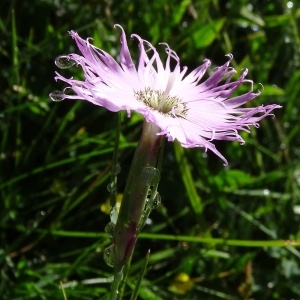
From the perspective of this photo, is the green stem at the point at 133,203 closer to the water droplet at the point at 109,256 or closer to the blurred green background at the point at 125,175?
the water droplet at the point at 109,256

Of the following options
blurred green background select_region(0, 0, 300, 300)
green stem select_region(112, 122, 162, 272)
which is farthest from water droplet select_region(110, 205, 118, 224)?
blurred green background select_region(0, 0, 300, 300)

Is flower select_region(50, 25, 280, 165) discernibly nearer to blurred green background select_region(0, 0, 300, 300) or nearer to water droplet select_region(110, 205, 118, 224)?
water droplet select_region(110, 205, 118, 224)

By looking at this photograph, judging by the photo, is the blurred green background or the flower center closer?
the flower center

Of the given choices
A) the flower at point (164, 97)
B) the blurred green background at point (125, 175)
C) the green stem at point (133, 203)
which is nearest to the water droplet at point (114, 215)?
the green stem at point (133, 203)

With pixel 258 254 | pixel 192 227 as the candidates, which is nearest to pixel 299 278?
pixel 258 254

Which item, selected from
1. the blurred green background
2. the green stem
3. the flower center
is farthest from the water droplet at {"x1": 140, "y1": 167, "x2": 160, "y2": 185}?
the blurred green background

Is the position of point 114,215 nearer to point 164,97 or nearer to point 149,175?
point 149,175

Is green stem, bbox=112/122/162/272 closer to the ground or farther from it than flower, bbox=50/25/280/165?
closer to the ground
